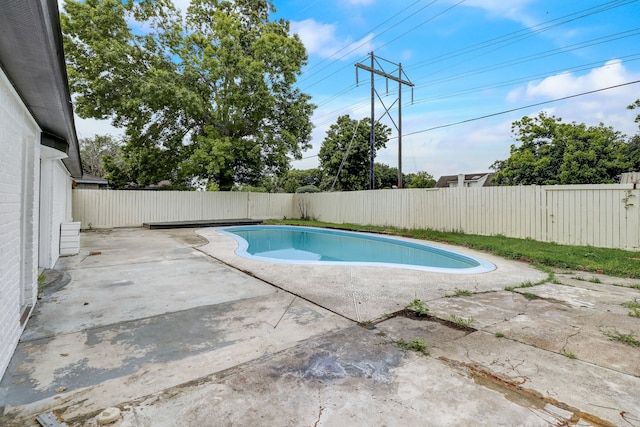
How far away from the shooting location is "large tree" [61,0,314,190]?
11.4 meters

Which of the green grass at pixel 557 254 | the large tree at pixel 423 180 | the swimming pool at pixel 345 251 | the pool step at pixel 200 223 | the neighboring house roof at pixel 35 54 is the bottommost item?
the swimming pool at pixel 345 251

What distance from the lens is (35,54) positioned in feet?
5.87

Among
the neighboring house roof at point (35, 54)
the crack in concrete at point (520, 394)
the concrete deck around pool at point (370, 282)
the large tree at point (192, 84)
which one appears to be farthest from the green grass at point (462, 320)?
the large tree at point (192, 84)

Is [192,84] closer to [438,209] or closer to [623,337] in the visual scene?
[438,209]

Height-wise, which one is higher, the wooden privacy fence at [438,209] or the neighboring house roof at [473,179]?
the neighboring house roof at [473,179]

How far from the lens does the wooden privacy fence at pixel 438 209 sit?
6.24 metres

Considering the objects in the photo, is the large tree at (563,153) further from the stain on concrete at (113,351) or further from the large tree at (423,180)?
the stain on concrete at (113,351)

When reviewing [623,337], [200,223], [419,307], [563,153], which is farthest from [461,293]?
[563,153]

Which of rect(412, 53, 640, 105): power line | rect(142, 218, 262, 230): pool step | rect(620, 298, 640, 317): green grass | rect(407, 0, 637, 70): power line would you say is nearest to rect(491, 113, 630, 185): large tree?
rect(412, 53, 640, 105): power line

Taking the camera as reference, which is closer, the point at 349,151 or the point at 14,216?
the point at 14,216

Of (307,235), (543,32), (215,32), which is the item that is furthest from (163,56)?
(543,32)

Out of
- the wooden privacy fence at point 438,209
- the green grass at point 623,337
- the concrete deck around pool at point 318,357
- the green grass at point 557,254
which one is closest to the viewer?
the concrete deck around pool at point 318,357

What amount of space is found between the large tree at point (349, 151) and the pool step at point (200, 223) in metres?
6.23

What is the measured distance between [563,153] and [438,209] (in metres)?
9.58
